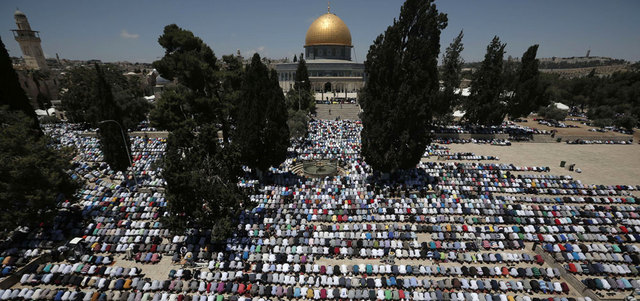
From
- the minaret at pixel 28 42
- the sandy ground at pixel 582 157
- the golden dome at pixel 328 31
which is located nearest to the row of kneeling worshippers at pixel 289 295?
the sandy ground at pixel 582 157

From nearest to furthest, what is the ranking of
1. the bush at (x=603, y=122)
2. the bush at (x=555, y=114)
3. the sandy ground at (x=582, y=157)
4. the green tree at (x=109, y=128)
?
the green tree at (x=109, y=128), the sandy ground at (x=582, y=157), the bush at (x=603, y=122), the bush at (x=555, y=114)

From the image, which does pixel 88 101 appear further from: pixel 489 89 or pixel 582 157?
pixel 582 157

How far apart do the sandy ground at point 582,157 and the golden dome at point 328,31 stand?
50417 millimetres

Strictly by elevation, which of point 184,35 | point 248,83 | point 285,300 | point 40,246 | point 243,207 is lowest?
point 285,300

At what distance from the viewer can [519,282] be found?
604 inches

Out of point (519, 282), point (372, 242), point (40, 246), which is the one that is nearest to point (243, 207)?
point (372, 242)

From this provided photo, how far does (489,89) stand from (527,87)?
7.45m

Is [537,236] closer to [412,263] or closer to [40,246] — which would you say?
[412,263]

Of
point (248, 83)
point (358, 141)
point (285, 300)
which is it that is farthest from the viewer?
point (358, 141)

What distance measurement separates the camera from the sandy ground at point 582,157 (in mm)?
30509

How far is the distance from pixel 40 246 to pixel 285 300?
17.6 metres

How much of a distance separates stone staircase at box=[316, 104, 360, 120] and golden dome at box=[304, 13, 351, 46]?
2276 centimetres

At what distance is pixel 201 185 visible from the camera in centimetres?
1741

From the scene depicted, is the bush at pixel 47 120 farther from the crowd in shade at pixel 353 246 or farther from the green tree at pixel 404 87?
the green tree at pixel 404 87
